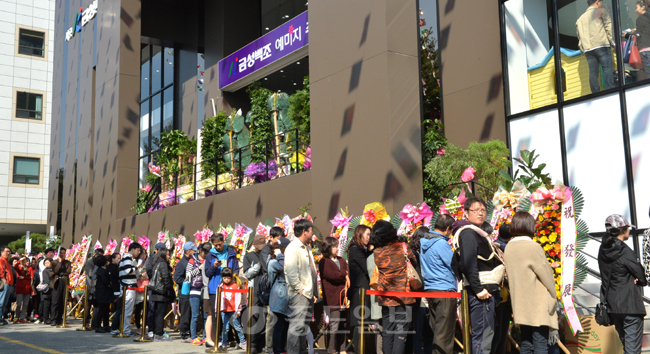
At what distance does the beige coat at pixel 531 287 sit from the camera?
589cm

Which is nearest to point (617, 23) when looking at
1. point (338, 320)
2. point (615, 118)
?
point (615, 118)

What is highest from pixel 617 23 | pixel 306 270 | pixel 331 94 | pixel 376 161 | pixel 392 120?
pixel 617 23

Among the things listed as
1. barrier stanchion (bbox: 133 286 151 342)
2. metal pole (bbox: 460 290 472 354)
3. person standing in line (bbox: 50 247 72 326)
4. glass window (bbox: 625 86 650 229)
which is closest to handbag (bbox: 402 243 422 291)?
metal pole (bbox: 460 290 472 354)

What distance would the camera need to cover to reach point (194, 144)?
2033 centimetres

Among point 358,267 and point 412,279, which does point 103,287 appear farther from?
Result: point 412,279

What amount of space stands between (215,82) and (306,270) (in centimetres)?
1478

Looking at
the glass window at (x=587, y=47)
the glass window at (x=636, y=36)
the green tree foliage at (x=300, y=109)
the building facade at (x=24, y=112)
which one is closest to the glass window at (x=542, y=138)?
the glass window at (x=587, y=47)

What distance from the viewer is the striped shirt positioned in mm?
12501

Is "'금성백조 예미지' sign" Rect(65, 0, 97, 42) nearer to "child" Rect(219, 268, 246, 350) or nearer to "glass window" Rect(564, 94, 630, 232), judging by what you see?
"child" Rect(219, 268, 246, 350)

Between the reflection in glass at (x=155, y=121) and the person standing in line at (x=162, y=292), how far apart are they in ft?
44.6

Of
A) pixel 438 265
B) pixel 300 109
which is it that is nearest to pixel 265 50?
pixel 300 109

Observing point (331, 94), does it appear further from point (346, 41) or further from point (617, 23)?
point (617, 23)

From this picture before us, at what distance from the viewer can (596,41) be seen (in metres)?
11.1

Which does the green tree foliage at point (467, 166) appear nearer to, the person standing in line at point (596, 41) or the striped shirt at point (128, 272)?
the person standing in line at point (596, 41)
